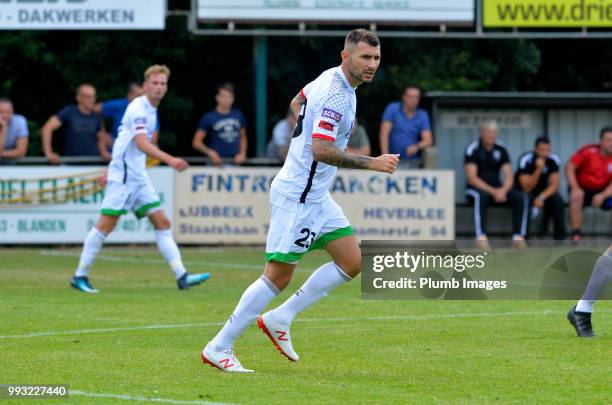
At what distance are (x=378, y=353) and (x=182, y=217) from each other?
11089 millimetres

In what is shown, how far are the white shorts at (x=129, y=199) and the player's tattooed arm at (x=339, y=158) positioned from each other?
644cm

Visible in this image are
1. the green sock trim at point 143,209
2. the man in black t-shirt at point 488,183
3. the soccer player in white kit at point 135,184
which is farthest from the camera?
the man in black t-shirt at point 488,183

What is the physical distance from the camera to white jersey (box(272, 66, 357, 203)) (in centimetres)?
897

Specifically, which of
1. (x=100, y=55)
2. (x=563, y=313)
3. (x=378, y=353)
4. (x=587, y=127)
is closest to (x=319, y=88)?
(x=378, y=353)

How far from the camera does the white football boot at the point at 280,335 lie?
31.0 feet

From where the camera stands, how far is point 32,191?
20.5 metres

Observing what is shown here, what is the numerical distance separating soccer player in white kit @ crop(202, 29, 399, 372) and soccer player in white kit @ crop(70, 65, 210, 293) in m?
5.50

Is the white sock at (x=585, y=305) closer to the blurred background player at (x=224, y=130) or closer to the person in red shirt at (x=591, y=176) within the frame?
the blurred background player at (x=224, y=130)

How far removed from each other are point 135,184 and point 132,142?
1.44 ft

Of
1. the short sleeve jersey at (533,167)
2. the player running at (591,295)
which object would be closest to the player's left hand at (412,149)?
the short sleeve jersey at (533,167)

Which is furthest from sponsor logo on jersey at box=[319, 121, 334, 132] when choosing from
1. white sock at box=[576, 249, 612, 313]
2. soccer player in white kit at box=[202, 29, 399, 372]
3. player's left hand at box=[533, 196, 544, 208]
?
player's left hand at box=[533, 196, 544, 208]

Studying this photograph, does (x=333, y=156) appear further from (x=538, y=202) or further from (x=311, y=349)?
(x=538, y=202)

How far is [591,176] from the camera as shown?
2214cm

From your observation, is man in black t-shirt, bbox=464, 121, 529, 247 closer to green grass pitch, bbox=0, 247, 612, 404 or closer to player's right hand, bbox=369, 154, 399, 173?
green grass pitch, bbox=0, 247, 612, 404
